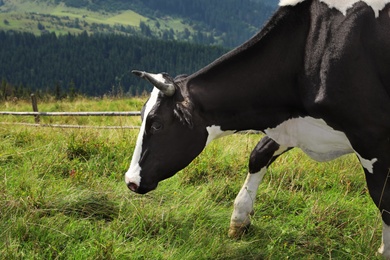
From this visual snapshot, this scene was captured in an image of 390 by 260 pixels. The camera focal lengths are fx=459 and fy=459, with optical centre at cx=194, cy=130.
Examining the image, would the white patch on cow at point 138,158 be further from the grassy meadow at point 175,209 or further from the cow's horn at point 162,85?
the grassy meadow at point 175,209

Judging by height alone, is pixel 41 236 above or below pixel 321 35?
below

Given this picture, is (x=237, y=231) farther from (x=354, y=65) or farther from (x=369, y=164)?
(x=354, y=65)

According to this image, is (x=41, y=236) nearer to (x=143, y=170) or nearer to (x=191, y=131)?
(x=143, y=170)

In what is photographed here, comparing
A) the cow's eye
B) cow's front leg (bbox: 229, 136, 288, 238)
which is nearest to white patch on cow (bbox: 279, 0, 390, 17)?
cow's front leg (bbox: 229, 136, 288, 238)

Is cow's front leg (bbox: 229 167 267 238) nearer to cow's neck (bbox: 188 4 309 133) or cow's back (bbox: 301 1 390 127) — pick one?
cow's neck (bbox: 188 4 309 133)

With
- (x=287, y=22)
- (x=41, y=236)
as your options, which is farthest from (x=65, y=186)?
(x=287, y=22)

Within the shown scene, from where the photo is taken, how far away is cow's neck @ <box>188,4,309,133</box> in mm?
4027

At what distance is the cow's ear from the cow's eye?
18 cm

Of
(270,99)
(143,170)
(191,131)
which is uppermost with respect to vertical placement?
(270,99)

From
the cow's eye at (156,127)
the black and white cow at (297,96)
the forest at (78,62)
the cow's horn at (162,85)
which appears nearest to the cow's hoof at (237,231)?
the black and white cow at (297,96)

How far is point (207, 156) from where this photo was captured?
683cm

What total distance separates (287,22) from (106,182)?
9.85ft

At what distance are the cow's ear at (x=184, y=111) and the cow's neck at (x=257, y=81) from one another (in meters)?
0.08

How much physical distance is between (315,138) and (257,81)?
734 mm
